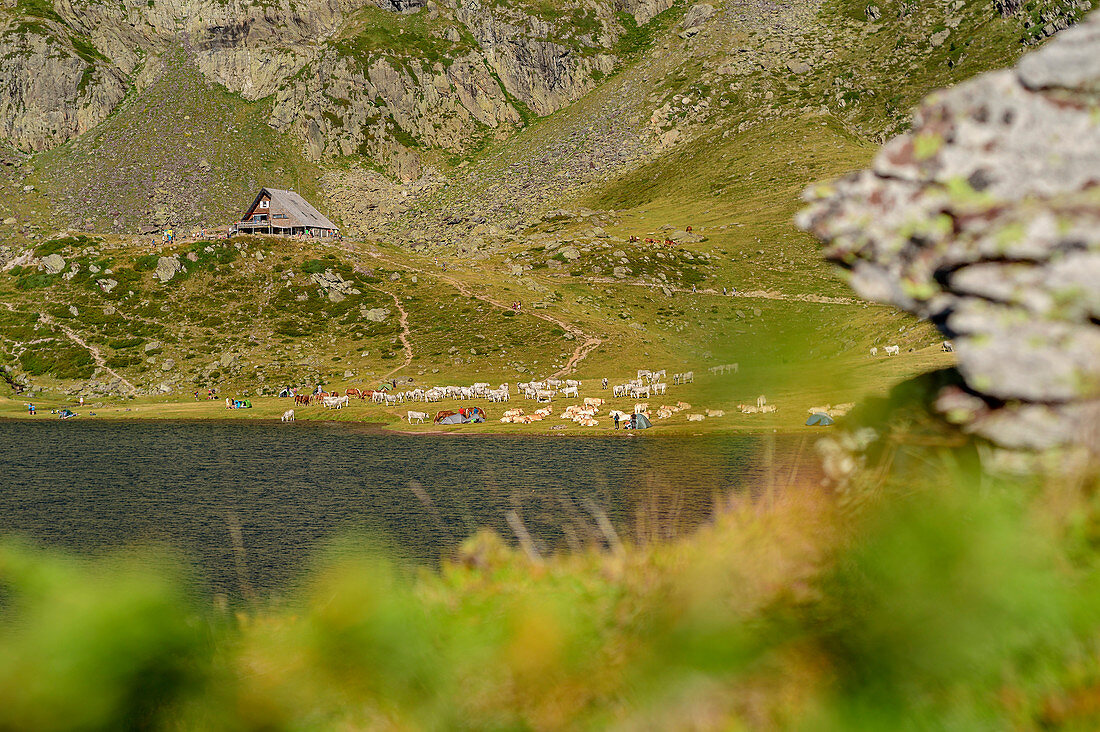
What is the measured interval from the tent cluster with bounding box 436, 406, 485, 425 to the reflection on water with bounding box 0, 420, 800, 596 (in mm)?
7705

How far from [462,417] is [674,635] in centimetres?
7459

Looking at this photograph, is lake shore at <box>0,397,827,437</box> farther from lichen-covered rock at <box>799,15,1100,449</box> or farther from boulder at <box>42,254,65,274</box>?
lichen-covered rock at <box>799,15,1100,449</box>

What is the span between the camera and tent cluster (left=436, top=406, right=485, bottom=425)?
79125mm

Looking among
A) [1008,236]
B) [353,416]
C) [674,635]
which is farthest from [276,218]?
[1008,236]

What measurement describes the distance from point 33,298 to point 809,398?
145803 millimetres

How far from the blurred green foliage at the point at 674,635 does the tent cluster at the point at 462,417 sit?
7214 centimetres

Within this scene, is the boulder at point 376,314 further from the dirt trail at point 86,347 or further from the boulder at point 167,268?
the dirt trail at point 86,347

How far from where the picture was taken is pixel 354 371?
108125 mm

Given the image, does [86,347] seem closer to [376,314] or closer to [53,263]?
[53,263]

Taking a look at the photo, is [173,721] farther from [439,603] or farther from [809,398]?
[809,398]

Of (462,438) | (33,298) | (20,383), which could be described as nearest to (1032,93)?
(462,438)

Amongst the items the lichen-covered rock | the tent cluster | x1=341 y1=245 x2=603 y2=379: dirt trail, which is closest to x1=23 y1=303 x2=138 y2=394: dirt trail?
x1=341 y1=245 x2=603 y2=379: dirt trail

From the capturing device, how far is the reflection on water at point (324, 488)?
117 ft

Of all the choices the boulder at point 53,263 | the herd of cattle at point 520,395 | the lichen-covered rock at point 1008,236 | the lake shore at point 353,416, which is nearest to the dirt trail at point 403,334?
the herd of cattle at point 520,395
